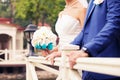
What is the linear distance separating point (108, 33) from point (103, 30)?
0.04 metres

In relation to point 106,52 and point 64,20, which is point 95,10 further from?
point 64,20

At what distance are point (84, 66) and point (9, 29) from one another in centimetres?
2555

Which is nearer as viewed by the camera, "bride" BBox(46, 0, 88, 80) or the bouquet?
"bride" BBox(46, 0, 88, 80)

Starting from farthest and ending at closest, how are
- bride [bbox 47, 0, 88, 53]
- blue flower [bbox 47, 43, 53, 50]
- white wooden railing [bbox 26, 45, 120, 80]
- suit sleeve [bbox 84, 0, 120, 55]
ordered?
blue flower [bbox 47, 43, 53, 50], bride [bbox 47, 0, 88, 53], suit sleeve [bbox 84, 0, 120, 55], white wooden railing [bbox 26, 45, 120, 80]

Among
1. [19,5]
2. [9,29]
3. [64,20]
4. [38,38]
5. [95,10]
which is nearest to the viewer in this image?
[95,10]

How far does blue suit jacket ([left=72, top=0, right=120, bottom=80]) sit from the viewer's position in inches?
87.8

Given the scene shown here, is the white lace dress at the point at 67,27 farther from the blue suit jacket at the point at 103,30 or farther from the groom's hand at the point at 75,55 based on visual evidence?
the groom's hand at the point at 75,55

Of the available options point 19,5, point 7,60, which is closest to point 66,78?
point 7,60

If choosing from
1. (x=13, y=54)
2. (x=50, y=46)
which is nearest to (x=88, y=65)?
(x=50, y=46)

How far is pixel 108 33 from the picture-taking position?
2.23m

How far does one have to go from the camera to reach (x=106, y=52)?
2.34 metres

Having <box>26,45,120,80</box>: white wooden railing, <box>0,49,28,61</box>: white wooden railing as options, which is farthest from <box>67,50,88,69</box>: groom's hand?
<box>0,49,28,61</box>: white wooden railing

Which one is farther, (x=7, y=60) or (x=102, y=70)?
(x=7, y=60)

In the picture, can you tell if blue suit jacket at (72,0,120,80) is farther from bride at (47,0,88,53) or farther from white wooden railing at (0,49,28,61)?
white wooden railing at (0,49,28,61)
